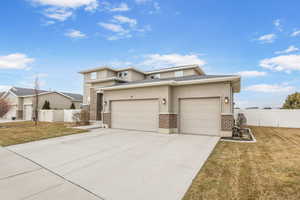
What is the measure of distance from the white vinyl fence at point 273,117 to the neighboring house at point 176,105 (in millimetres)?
7615

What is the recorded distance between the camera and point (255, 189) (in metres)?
2.98

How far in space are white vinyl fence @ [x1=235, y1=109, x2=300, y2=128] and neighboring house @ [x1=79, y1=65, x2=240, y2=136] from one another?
25.0 ft

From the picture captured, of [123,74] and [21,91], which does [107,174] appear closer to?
[123,74]

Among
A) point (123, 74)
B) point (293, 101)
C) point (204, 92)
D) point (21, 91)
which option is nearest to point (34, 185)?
point (204, 92)

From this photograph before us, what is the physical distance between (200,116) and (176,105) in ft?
5.55

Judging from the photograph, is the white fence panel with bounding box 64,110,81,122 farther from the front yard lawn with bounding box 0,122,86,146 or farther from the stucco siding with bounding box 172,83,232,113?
the stucco siding with bounding box 172,83,232,113

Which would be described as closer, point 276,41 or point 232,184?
point 232,184

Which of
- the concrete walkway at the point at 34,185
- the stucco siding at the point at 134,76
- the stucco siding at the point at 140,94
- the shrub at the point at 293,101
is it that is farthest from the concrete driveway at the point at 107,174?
the shrub at the point at 293,101

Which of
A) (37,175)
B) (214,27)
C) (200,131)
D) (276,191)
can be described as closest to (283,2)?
(214,27)

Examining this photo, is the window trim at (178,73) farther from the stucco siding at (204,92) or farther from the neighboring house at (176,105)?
the stucco siding at (204,92)

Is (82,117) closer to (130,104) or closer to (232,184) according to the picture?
(130,104)

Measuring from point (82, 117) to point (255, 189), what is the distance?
14680 millimetres

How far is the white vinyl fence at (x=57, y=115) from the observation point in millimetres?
19609

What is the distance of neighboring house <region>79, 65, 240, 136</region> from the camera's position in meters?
8.66
